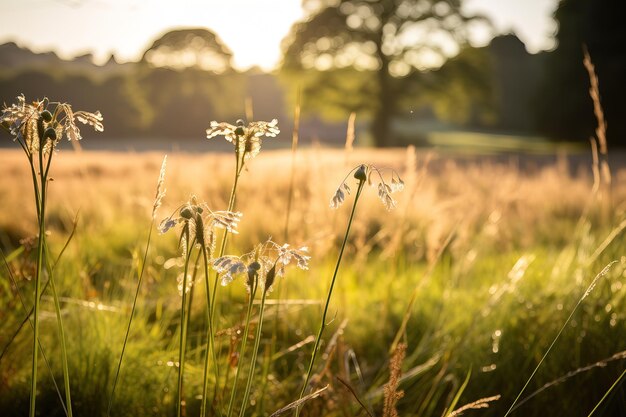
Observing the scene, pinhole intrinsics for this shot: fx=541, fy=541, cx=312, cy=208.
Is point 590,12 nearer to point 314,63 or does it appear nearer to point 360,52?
point 360,52

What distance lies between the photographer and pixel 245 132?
2.62ft

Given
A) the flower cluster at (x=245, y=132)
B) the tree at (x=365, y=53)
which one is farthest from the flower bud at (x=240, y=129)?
the tree at (x=365, y=53)

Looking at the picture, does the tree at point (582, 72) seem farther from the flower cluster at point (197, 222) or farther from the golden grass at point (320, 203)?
the flower cluster at point (197, 222)

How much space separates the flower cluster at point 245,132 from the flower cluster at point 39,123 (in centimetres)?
16

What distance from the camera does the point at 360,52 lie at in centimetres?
2458

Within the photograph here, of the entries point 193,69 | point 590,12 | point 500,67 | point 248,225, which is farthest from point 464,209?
point 500,67

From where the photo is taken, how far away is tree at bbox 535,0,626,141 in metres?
24.1

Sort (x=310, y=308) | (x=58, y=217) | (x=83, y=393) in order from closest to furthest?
(x=83, y=393) < (x=310, y=308) < (x=58, y=217)

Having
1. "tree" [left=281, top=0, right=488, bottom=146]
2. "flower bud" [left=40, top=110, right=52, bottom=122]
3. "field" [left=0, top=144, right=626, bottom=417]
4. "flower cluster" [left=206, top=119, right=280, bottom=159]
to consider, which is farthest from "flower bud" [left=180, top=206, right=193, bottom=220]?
"tree" [left=281, top=0, right=488, bottom=146]

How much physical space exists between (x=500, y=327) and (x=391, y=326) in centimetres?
49

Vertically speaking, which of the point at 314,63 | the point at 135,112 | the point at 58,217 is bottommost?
the point at 58,217

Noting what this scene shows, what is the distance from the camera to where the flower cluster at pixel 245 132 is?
0.78 metres

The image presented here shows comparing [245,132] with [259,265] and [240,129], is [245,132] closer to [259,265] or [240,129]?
[240,129]

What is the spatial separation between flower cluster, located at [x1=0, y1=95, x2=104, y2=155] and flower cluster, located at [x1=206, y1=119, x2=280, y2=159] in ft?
0.53
